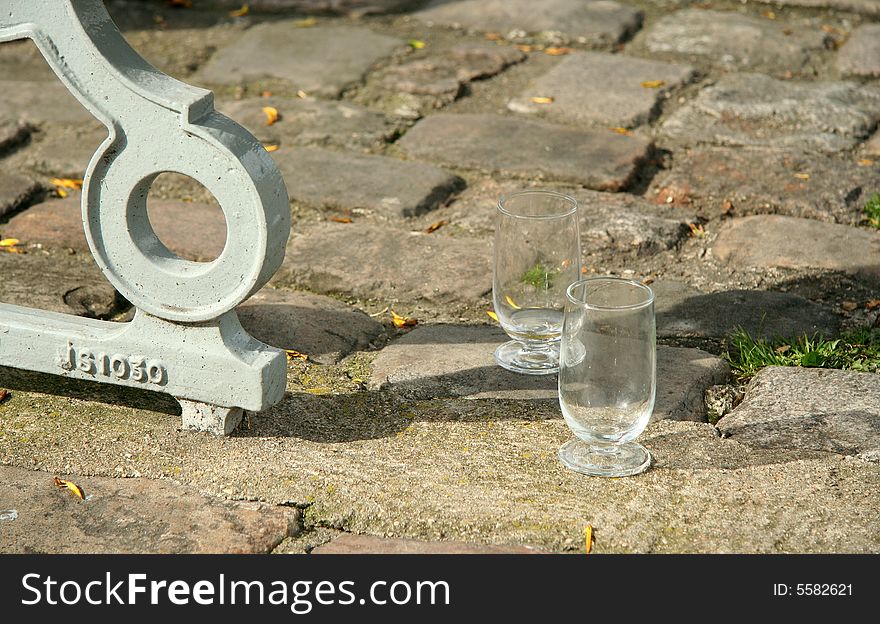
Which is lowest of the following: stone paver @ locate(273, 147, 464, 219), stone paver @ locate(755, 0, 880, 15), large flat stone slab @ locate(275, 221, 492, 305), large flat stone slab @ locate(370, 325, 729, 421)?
large flat stone slab @ locate(275, 221, 492, 305)

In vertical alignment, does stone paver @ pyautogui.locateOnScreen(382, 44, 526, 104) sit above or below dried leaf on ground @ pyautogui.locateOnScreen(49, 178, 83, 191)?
above

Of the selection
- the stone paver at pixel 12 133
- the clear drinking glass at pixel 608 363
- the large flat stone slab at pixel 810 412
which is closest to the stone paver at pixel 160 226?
the stone paver at pixel 12 133

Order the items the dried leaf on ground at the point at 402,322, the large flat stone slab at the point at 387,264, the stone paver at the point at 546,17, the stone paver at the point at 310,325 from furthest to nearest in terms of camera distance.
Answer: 1. the stone paver at the point at 546,17
2. the large flat stone slab at the point at 387,264
3. the dried leaf on ground at the point at 402,322
4. the stone paver at the point at 310,325

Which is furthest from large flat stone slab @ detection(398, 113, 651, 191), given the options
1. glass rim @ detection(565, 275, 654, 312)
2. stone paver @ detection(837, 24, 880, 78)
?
glass rim @ detection(565, 275, 654, 312)

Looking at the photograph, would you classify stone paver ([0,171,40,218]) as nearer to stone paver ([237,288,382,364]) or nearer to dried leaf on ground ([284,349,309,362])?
stone paver ([237,288,382,364])

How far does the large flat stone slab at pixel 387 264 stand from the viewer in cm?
294

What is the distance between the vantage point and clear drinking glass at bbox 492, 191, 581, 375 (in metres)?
Result: 2.44

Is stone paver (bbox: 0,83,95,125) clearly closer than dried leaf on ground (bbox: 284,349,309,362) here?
No

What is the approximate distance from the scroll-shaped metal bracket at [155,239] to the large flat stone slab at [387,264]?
0.71 meters

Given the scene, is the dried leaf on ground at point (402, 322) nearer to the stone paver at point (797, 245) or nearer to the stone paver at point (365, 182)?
the stone paver at point (365, 182)

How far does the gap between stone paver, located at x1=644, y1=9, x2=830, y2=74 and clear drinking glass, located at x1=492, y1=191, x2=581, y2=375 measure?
2004mm

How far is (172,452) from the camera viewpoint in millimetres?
2254

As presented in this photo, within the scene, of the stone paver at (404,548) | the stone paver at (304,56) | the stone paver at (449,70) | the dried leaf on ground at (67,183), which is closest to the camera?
the stone paver at (404,548)

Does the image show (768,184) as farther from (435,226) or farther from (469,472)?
(469,472)
